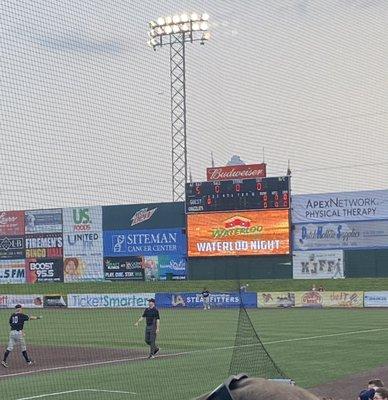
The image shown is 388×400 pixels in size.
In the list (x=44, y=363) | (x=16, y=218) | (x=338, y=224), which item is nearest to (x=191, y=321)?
(x=44, y=363)

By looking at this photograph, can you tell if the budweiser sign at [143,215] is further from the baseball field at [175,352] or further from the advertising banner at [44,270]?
the baseball field at [175,352]

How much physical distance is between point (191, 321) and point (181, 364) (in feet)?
51.1

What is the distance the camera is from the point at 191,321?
36000 millimetres

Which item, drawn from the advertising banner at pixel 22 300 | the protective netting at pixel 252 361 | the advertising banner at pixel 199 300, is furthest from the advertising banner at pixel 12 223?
the protective netting at pixel 252 361

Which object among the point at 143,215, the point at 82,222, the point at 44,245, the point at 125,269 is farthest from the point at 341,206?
the point at 44,245

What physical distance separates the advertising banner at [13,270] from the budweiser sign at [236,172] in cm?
1817

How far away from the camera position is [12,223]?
55.8 meters

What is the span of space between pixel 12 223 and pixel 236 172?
16.8 meters

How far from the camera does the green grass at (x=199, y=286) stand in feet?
158

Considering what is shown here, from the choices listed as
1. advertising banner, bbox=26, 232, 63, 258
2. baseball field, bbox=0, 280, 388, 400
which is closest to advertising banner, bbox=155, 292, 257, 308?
baseball field, bbox=0, 280, 388, 400

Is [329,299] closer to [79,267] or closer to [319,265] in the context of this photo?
[319,265]

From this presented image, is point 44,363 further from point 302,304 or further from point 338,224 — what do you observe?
point 338,224

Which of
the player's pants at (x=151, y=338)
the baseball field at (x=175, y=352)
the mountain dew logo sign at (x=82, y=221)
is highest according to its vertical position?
the mountain dew logo sign at (x=82, y=221)

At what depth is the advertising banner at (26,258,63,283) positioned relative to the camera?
56.6m
